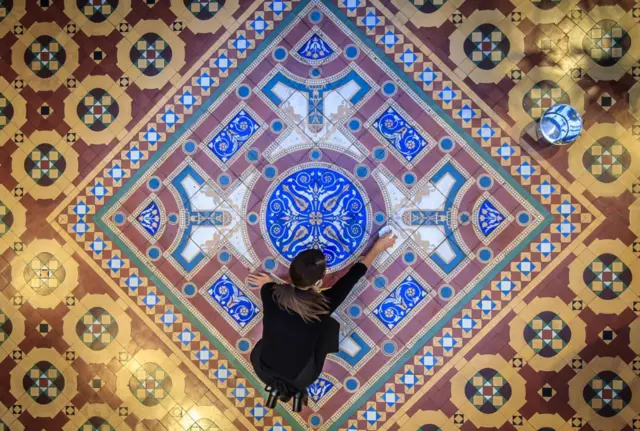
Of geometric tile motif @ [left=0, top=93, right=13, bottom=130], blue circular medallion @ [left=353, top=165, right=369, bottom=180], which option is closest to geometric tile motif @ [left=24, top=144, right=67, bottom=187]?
geometric tile motif @ [left=0, top=93, right=13, bottom=130]

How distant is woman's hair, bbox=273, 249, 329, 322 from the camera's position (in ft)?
9.78

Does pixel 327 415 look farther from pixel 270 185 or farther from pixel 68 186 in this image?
pixel 68 186

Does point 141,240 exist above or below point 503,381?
below

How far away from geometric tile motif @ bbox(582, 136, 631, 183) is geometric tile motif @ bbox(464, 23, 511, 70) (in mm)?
1109

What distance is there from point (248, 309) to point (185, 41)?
246 centimetres

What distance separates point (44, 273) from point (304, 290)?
265cm

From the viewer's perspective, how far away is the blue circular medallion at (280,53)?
3.96 meters

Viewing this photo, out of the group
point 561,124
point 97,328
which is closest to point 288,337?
point 97,328

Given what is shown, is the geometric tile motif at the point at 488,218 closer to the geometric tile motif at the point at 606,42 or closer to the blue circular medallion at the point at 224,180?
the geometric tile motif at the point at 606,42

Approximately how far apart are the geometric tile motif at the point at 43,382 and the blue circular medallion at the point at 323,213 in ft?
7.84

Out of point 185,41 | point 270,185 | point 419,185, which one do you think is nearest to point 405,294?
point 419,185

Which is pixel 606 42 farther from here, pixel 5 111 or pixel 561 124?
pixel 5 111

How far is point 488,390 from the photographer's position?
12.8 ft

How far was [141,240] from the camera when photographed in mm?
4062
